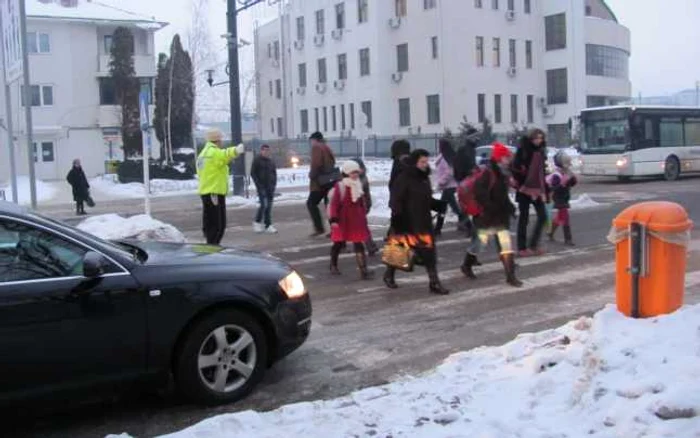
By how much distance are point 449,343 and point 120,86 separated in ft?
139

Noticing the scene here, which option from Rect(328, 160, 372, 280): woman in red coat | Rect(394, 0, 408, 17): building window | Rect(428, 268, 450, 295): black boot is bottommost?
Rect(428, 268, 450, 295): black boot

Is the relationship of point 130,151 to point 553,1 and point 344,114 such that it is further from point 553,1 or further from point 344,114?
point 553,1

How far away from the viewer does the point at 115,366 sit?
4773mm

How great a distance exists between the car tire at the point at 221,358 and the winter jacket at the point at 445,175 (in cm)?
833

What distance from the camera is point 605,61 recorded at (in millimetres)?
56969

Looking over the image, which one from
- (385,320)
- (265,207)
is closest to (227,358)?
(385,320)

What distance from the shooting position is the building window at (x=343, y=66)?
55.1m

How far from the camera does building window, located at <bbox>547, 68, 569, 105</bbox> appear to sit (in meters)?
54.6

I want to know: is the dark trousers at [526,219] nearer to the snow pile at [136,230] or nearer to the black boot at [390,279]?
the black boot at [390,279]

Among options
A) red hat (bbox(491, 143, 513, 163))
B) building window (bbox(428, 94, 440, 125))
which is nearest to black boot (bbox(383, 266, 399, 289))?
red hat (bbox(491, 143, 513, 163))

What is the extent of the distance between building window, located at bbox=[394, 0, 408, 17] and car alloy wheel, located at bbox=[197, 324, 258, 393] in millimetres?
48624

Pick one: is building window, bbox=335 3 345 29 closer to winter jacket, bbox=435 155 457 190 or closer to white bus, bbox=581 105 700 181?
white bus, bbox=581 105 700 181

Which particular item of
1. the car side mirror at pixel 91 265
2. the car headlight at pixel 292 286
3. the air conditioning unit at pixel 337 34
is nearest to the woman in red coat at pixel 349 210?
the car headlight at pixel 292 286

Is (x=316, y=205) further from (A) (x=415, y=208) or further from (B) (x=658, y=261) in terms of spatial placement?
(B) (x=658, y=261)
